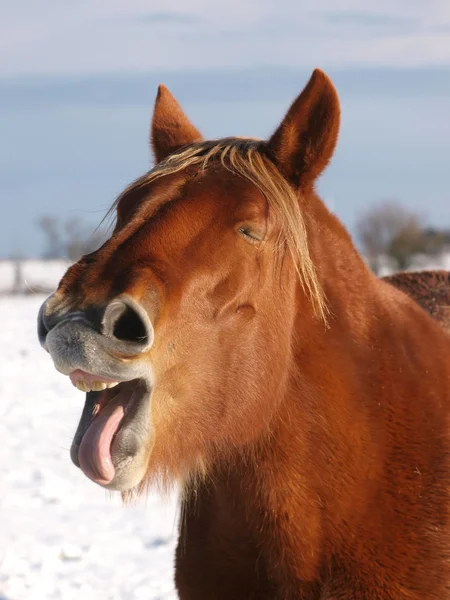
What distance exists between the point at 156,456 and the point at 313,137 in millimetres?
1250

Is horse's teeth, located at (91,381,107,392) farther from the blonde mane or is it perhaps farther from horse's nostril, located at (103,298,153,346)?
the blonde mane

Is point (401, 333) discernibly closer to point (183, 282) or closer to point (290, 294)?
point (290, 294)

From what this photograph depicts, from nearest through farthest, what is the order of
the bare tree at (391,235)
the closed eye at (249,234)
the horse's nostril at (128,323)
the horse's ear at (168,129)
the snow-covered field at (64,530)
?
the horse's nostril at (128,323) < the closed eye at (249,234) < the horse's ear at (168,129) < the snow-covered field at (64,530) < the bare tree at (391,235)

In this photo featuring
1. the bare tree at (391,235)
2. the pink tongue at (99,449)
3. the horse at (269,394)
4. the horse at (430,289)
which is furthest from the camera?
the bare tree at (391,235)

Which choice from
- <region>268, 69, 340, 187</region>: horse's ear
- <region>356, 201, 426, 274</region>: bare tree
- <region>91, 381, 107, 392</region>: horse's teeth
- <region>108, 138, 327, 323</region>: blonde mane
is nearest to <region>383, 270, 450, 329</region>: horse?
<region>108, 138, 327, 323</region>: blonde mane

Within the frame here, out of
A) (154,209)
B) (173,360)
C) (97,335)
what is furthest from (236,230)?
(97,335)

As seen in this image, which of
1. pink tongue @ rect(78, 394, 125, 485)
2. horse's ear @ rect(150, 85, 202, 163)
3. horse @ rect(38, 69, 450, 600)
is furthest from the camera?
horse's ear @ rect(150, 85, 202, 163)

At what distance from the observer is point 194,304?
284 centimetres

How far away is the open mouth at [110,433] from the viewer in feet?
8.70

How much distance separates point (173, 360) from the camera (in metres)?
2.77

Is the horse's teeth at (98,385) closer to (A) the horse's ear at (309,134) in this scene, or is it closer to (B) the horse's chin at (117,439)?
(B) the horse's chin at (117,439)

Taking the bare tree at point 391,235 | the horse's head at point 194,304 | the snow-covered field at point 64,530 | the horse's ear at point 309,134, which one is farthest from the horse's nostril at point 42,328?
the bare tree at point 391,235

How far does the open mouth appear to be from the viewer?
265 cm

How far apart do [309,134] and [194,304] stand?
2.56 feet
